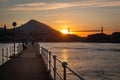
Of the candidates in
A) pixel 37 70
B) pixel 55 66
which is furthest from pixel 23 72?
pixel 55 66

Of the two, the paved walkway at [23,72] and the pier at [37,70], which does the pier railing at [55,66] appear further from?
the paved walkway at [23,72]

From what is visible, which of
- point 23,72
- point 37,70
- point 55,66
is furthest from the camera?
point 37,70

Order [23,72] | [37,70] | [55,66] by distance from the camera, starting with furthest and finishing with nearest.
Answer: [37,70]
[23,72]
[55,66]

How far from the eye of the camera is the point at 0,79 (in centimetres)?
1284

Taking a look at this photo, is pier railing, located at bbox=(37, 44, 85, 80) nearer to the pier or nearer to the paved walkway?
the pier

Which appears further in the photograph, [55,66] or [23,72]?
[23,72]

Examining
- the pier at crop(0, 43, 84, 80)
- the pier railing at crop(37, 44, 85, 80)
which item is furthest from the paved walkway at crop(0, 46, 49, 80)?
the pier railing at crop(37, 44, 85, 80)

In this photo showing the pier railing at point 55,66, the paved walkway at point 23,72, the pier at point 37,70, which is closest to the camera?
the pier railing at point 55,66

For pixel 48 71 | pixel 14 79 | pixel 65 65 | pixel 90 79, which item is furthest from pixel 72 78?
pixel 65 65

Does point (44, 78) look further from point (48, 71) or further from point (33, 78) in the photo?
point (48, 71)

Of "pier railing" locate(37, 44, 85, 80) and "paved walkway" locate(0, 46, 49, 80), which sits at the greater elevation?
"pier railing" locate(37, 44, 85, 80)

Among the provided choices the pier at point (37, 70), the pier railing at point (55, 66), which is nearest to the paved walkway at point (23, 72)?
the pier at point (37, 70)

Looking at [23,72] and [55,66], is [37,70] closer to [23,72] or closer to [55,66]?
[23,72]

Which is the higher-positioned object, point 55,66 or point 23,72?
point 55,66
